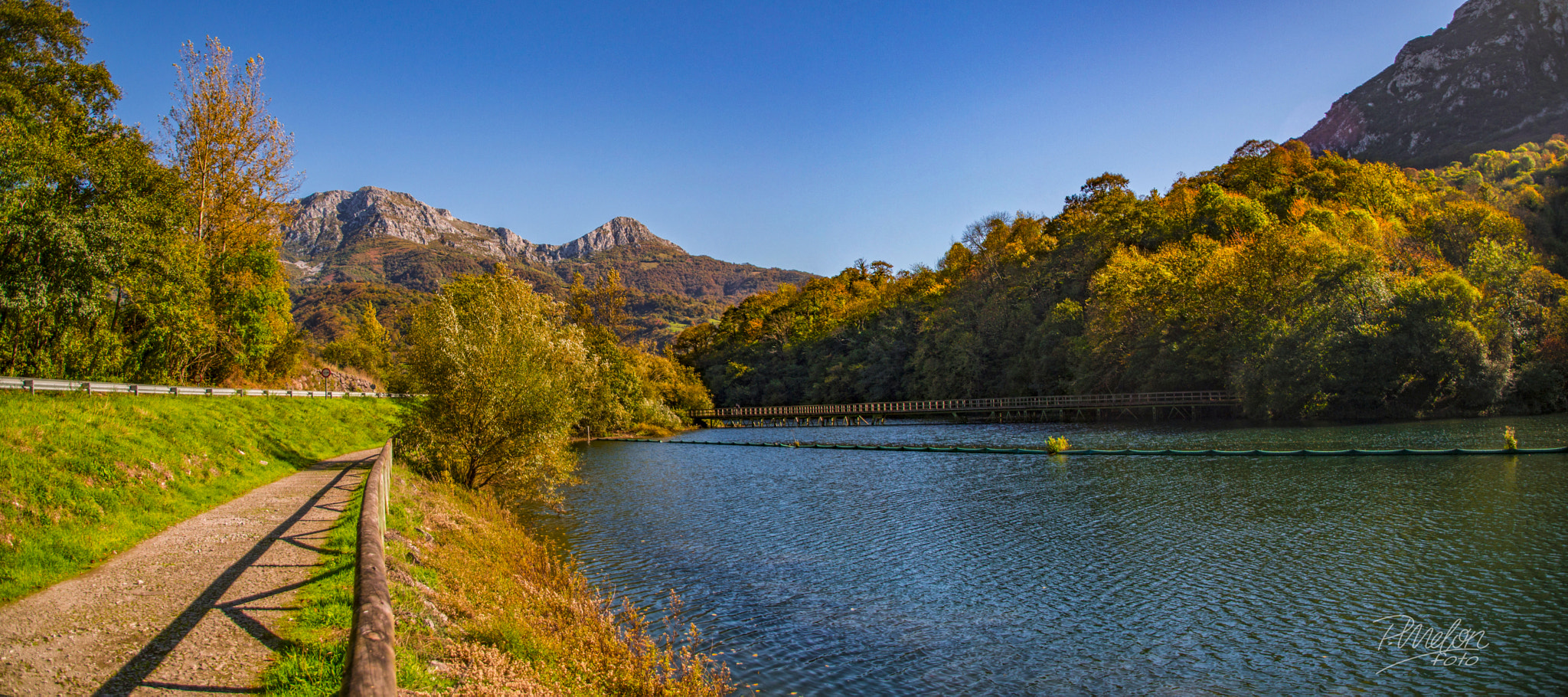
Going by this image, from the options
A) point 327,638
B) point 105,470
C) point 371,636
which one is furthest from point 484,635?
point 105,470

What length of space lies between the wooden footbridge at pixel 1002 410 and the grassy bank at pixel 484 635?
62.2 metres

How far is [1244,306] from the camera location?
5584 centimetres

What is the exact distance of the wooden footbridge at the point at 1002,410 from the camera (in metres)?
64.5

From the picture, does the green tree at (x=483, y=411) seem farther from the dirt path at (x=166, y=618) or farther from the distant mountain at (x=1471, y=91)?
the distant mountain at (x=1471, y=91)

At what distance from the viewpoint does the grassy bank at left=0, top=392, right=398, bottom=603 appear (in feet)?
34.6

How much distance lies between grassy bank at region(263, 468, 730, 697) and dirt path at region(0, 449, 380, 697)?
402mm

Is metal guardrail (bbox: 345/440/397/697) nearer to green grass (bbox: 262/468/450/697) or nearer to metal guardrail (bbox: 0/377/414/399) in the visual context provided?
green grass (bbox: 262/468/450/697)

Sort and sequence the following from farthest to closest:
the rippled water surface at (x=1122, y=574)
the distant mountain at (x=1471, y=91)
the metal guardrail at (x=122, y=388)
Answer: the distant mountain at (x=1471, y=91) → the metal guardrail at (x=122, y=388) → the rippled water surface at (x=1122, y=574)

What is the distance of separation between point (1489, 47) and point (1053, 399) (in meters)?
127

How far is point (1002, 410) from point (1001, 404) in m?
0.71

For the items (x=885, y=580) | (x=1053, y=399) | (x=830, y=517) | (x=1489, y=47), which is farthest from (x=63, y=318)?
(x=1489, y=47)

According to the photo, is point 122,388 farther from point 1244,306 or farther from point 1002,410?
point 1002,410

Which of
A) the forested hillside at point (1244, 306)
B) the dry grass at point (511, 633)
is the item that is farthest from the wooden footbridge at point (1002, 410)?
the dry grass at point (511, 633)

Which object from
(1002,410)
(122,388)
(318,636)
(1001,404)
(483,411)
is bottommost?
(1002,410)
